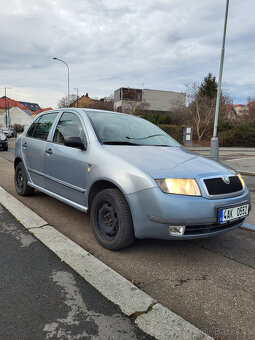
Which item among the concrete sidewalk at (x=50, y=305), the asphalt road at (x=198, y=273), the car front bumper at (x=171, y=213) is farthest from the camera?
the car front bumper at (x=171, y=213)

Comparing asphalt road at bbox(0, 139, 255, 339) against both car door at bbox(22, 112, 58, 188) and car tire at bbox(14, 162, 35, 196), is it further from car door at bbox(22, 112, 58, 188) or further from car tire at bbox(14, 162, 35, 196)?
car tire at bbox(14, 162, 35, 196)

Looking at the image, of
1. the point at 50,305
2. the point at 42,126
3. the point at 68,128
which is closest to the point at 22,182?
the point at 42,126

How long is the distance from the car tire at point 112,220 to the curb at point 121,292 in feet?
0.84

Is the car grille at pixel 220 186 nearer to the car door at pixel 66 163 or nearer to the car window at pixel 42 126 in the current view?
the car door at pixel 66 163

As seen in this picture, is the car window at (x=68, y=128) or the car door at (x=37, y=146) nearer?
the car window at (x=68, y=128)

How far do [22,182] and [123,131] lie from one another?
2.43 m

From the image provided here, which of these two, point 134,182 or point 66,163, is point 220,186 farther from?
point 66,163

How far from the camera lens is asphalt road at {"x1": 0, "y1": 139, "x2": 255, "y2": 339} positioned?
1.99m

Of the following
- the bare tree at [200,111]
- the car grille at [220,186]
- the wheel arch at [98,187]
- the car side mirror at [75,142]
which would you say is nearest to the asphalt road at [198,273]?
the wheel arch at [98,187]

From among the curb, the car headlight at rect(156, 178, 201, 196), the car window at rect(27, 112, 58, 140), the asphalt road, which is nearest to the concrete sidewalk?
the curb

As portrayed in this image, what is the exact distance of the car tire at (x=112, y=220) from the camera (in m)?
2.69

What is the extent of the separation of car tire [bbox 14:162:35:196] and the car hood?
7.55 ft

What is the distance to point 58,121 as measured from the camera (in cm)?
405

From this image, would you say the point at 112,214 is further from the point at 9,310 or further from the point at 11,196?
the point at 11,196
